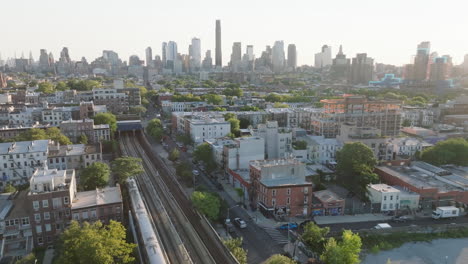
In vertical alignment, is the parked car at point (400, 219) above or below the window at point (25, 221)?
below

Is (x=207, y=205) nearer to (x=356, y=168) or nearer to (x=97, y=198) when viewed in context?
(x=97, y=198)

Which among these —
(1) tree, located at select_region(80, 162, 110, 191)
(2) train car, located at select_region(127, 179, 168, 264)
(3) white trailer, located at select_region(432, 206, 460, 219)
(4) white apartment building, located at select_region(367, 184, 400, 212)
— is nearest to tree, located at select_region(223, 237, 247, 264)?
(2) train car, located at select_region(127, 179, 168, 264)

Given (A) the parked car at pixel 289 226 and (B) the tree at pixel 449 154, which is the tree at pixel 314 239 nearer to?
(A) the parked car at pixel 289 226

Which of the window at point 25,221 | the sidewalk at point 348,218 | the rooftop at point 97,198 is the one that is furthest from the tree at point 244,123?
the window at point 25,221

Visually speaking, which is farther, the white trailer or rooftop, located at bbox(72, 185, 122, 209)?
the white trailer

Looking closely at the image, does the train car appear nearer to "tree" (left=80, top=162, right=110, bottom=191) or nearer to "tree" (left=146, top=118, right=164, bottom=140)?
"tree" (left=80, top=162, right=110, bottom=191)

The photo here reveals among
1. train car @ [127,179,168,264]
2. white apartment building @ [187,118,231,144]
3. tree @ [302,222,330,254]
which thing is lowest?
tree @ [302,222,330,254]

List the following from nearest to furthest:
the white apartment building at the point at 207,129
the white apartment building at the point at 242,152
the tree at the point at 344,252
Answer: the tree at the point at 344,252, the white apartment building at the point at 242,152, the white apartment building at the point at 207,129
